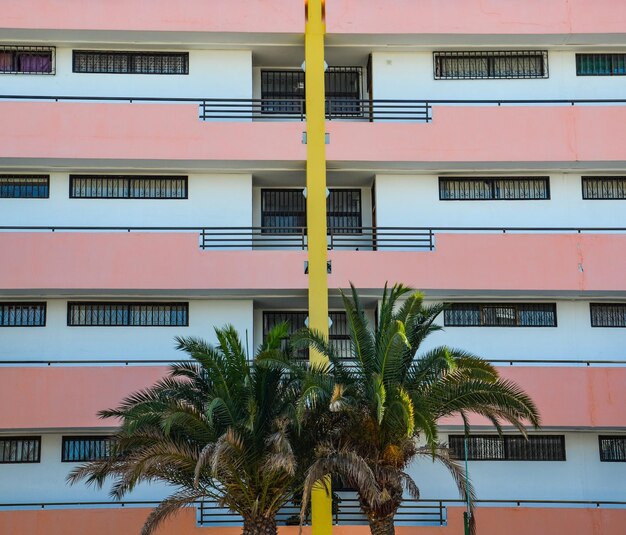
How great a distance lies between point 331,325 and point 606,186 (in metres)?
7.51

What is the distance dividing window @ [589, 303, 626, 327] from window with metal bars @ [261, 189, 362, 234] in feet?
19.5

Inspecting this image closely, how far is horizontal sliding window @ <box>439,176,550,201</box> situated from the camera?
28344 millimetres

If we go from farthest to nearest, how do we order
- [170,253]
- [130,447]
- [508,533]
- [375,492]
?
[170,253], [508,533], [130,447], [375,492]

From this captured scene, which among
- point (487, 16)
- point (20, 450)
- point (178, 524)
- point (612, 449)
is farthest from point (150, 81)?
point (612, 449)

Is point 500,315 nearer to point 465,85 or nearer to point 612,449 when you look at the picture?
point 612,449

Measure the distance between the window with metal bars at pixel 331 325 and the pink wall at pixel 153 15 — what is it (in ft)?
22.0

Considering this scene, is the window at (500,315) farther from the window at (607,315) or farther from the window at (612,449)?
the window at (612,449)

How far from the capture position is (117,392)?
2609cm

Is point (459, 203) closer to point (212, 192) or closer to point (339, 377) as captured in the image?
point (212, 192)

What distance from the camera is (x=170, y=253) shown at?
26.8 m

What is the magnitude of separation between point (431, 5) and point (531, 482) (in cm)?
1145

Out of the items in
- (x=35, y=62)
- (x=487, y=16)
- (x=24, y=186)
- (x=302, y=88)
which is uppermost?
(x=487, y=16)

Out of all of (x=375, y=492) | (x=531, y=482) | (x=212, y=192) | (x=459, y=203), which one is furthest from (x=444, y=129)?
(x=375, y=492)

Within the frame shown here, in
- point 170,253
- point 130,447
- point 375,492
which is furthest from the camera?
point 170,253
